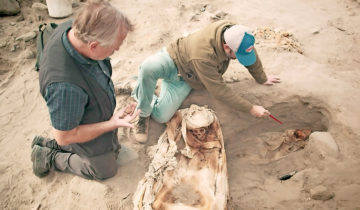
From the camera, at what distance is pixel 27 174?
2645 millimetres

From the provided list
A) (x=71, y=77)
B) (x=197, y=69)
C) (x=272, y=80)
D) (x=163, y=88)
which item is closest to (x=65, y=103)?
(x=71, y=77)

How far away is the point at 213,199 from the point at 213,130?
2.23 ft

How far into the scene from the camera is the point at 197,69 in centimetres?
250

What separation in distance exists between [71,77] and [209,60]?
1.23 meters

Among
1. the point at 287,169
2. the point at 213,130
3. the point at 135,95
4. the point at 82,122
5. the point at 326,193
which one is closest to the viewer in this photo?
the point at 82,122

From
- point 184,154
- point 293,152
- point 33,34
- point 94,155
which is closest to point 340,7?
point 293,152

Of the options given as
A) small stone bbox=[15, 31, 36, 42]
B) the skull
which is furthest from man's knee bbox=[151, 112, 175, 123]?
small stone bbox=[15, 31, 36, 42]

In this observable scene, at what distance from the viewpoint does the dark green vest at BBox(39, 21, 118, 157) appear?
64.9 inches

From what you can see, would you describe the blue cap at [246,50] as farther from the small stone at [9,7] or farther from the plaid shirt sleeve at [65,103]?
the small stone at [9,7]

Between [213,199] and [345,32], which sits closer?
[213,199]

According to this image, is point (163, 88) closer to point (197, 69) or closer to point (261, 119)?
point (197, 69)

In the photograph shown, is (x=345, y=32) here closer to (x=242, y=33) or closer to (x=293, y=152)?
(x=293, y=152)

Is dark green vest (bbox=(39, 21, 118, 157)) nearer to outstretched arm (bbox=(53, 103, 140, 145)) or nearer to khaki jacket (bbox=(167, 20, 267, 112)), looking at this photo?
outstretched arm (bbox=(53, 103, 140, 145))

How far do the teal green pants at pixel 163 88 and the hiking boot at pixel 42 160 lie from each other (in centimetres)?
97
